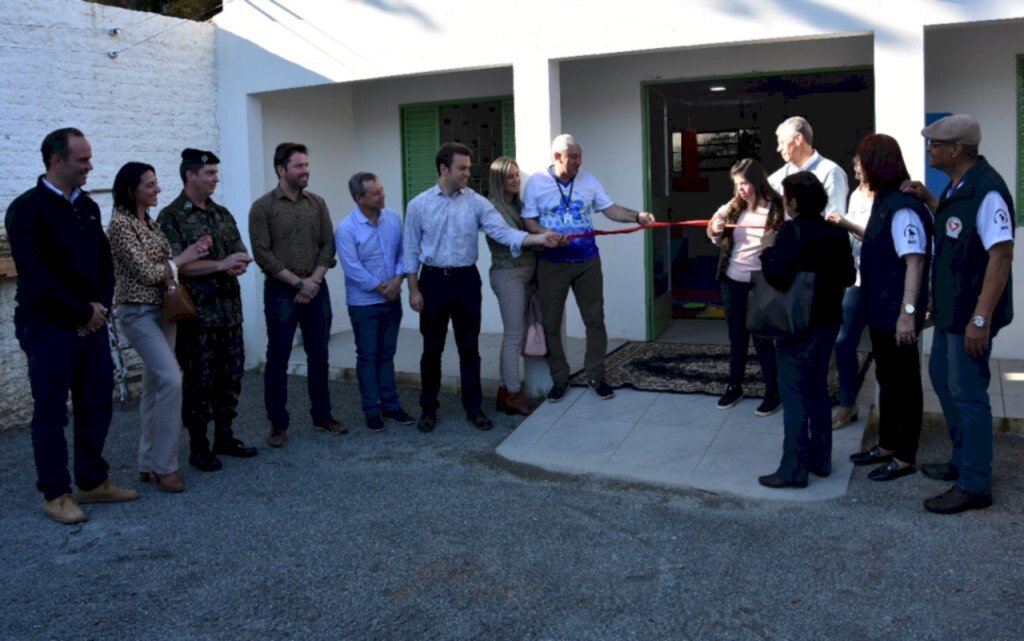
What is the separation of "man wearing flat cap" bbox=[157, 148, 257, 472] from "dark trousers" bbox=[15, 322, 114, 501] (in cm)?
62

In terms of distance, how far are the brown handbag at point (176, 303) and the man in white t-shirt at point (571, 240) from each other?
2.33m

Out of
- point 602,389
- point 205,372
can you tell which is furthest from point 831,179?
point 205,372

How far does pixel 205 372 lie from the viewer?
6094 millimetres

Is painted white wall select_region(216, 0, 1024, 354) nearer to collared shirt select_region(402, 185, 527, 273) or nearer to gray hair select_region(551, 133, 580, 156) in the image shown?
gray hair select_region(551, 133, 580, 156)

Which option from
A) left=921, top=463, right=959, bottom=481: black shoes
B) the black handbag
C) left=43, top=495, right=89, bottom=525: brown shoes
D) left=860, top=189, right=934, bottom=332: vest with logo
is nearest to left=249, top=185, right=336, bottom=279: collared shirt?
left=43, top=495, right=89, bottom=525: brown shoes

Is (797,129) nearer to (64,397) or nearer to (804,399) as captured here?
(804,399)

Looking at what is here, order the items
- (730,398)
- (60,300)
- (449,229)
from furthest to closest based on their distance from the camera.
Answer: (449,229)
(730,398)
(60,300)

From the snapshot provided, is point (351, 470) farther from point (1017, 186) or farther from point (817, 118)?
point (817, 118)

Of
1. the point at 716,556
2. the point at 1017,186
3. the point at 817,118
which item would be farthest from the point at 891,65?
the point at 817,118

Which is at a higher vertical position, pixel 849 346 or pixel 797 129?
pixel 797 129

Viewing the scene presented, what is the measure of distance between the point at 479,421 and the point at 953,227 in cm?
331

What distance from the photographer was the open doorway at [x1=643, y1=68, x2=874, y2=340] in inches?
377

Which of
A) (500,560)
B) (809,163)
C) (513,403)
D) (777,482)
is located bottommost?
(500,560)

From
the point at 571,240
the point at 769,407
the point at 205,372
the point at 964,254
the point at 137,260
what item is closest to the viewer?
the point at 964,254
